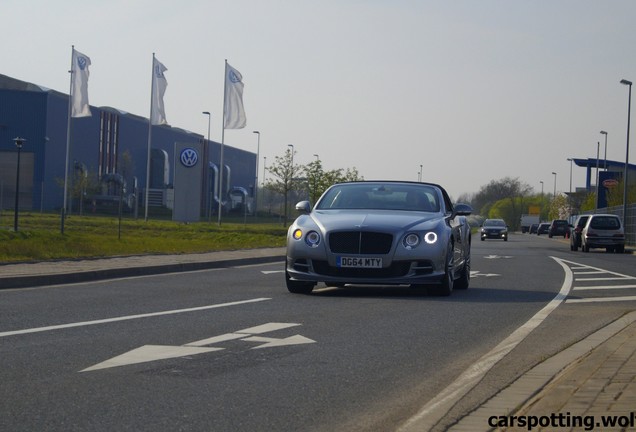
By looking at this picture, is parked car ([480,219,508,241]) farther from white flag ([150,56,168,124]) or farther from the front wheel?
the front wheel

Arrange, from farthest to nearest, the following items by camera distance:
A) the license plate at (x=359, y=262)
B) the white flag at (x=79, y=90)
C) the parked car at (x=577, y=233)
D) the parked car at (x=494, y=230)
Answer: the parked car at (x=494, y=230) < the white flag at (x=79, y=90) < the parked car at (x=577, y=233) < the license plate at (x=359, y=262)

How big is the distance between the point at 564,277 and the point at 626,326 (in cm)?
1005

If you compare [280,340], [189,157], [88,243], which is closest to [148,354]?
[280,340]

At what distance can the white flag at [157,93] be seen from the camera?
54.4 metres

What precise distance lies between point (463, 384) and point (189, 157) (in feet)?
150

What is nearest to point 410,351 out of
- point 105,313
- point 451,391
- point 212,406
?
point 451,391

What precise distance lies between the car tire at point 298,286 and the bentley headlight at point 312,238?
0.61 meters

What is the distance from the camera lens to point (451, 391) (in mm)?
6215

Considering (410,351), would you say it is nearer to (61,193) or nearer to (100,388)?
(100,388)

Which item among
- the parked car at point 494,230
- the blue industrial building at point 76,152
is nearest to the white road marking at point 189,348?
the blue industrial building at point 76,152

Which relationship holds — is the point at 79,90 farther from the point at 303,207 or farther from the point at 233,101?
the point at 303,207

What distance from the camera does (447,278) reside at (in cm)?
1361

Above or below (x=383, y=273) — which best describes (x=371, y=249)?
above

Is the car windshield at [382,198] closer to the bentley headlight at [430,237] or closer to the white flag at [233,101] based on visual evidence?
the bentley headlight at [430,237]
